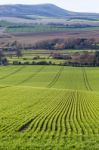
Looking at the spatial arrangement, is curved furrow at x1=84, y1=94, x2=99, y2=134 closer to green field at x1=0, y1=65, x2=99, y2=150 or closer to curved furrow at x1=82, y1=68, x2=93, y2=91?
green field at x1=0, y1=65, x2=99, y2=150

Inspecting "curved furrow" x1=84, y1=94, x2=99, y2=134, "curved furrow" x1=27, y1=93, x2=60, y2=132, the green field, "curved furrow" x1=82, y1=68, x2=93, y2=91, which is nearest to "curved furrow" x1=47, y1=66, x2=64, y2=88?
"curved furrow" x1=82, y1=68, x2=93, y2=91

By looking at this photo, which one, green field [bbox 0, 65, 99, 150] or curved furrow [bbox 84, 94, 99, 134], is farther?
curved furrow [bbox 84, 94, 99, 134]

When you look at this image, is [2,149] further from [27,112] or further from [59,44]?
[59,44]

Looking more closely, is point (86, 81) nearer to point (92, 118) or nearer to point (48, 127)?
point (92, 118)

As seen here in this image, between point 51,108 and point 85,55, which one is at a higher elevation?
point 51,108

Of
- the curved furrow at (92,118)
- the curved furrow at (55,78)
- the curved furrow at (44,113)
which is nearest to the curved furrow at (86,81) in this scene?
the curved furrow at (55,78)

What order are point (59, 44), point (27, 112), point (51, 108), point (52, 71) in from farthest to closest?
point (59, 44), point (52, 71), point (51, 108), point (27, 112)

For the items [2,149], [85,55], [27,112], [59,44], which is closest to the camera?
[2,149]

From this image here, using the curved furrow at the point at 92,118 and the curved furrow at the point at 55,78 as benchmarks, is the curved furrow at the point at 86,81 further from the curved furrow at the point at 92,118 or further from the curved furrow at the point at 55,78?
the curved furrow at the point at 92,118

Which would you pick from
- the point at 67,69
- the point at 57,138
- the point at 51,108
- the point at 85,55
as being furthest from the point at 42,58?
the point at 57,138

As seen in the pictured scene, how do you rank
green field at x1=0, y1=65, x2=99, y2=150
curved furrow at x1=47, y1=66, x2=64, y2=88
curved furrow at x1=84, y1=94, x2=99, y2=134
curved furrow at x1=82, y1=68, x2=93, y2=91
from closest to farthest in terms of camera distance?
green field at x1=0, y1=65, x2=99, y2=150, curved furrow at x1=84, y1=94, x2=99, y2=134, curved furrow at x1=82, y1=68, x2=93, y2=91, curved furrow at x1=47, y1=66, x2=64, y2=88

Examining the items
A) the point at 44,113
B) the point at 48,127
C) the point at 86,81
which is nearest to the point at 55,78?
the point at 86,81
